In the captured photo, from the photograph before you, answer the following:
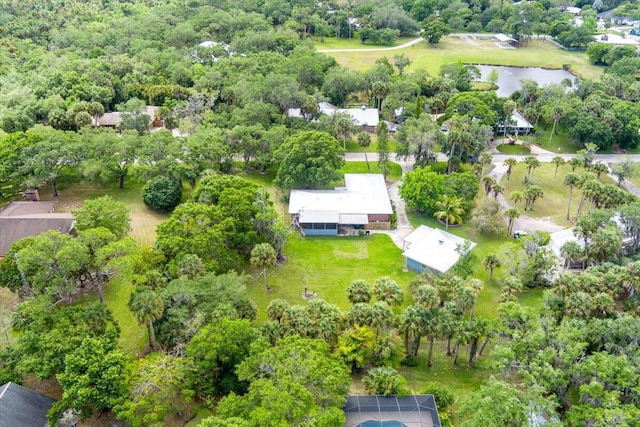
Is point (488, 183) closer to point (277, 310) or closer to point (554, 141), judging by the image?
point (554, 141)

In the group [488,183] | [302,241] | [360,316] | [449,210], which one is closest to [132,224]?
[302,241]

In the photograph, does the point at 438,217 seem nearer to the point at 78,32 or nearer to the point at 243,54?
the point at 243,54

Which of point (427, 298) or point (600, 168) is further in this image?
point (600, 168)

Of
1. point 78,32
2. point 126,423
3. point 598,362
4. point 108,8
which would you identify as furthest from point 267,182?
point 108,8

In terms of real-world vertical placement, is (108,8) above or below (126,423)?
above

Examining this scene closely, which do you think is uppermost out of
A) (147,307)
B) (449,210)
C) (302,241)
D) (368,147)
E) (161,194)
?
(147,307)

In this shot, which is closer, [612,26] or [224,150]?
[224,150]

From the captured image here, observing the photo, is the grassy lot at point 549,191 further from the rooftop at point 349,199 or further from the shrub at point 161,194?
the shrub at point 161,194

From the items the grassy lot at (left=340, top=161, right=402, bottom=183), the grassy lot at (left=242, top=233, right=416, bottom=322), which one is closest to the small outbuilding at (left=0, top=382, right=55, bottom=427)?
the grassy lot at (left=242, top=233, right=416, bottom=322)
